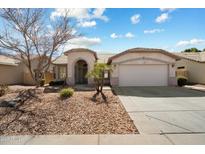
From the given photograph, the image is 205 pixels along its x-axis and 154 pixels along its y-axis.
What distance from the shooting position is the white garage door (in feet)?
66.1

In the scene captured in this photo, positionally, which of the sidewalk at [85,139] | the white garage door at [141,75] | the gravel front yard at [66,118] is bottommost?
the sidewalk at [85,139]

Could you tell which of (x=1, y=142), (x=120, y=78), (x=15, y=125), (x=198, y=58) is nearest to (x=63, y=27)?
(x=120, y=78)

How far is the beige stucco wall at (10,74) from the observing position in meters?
23.4

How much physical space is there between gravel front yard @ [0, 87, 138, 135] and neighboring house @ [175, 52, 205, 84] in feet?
52.7

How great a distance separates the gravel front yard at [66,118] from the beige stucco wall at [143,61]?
9.53 m

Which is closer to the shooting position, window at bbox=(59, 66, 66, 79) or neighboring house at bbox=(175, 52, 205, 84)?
neighboring house at bbox=(175, 52, 205, 84)

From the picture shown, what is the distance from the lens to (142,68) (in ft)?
66.4

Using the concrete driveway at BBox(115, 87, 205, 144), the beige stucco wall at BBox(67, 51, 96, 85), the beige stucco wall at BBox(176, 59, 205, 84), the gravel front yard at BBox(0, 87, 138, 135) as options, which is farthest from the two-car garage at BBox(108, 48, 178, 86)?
the concrete driveway at BBox(115, 87, 205, 144)

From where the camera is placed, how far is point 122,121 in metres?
7.36

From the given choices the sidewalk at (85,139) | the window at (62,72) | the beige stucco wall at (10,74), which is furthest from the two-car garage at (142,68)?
the sidewalk at (85,139)

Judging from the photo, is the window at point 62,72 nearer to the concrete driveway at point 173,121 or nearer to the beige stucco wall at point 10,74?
the beige stucco wall at point 10,74

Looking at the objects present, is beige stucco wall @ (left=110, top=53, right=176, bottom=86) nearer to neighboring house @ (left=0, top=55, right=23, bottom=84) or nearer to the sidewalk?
neighboring house @ (left=0, top=55, right=23, bottom=84)

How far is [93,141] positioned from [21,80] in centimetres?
2305

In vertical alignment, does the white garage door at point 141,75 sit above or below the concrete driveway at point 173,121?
above
